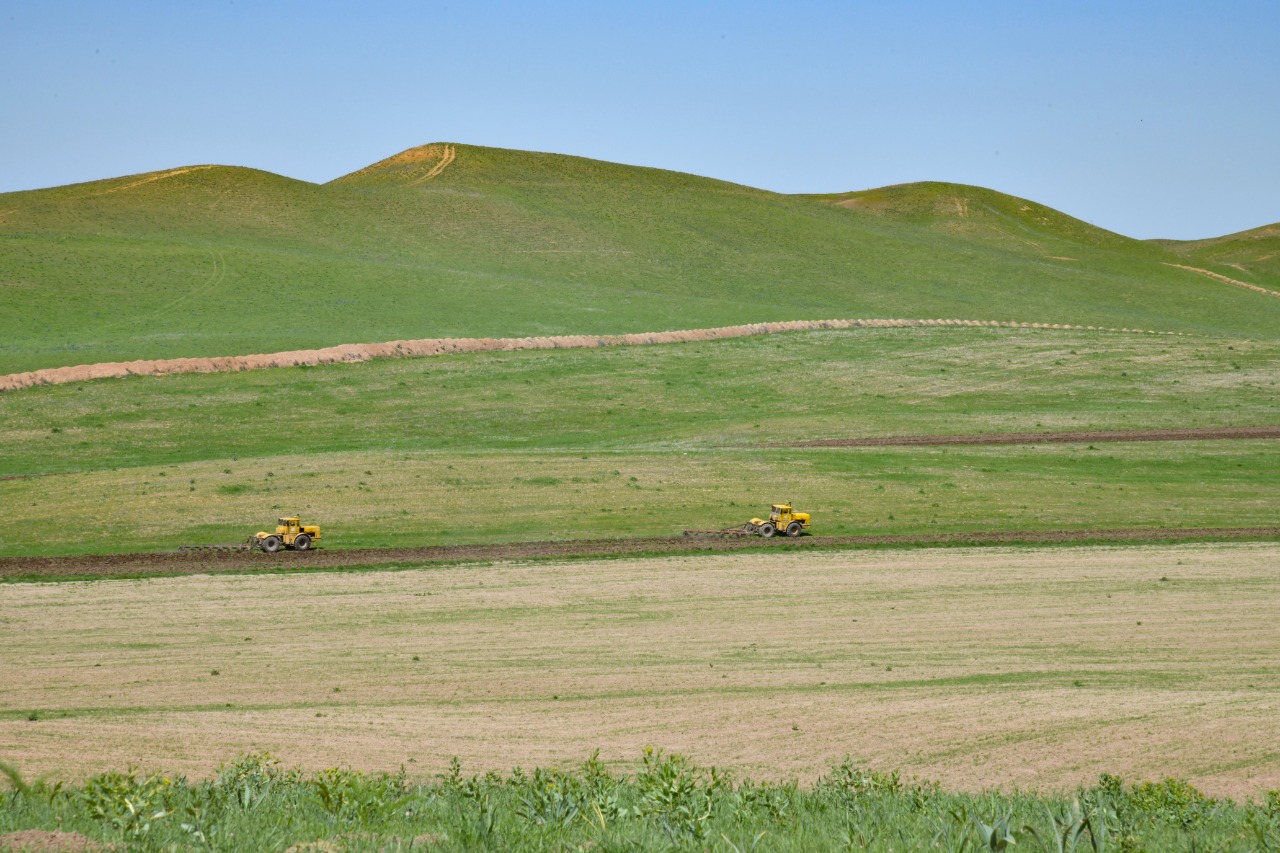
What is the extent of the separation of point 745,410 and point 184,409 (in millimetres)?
24584

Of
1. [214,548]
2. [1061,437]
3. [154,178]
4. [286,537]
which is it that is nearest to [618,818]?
[286,537]

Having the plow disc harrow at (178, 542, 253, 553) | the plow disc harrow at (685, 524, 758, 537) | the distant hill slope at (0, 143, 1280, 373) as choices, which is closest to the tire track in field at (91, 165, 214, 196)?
the distant hill slope at (0, 143, 1280, 373)

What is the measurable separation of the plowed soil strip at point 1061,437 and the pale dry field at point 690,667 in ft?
55.0

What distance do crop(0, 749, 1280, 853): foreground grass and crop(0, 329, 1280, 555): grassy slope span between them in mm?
24769

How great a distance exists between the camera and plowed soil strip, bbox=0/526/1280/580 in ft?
102

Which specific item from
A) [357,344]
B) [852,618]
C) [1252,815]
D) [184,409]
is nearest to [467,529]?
[852,618]

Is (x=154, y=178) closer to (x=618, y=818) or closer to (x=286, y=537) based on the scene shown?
(x=286, y=537)

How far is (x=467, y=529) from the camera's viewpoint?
35.7m

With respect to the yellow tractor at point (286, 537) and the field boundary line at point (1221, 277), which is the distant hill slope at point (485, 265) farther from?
the yellow tractor at point (286, 537)

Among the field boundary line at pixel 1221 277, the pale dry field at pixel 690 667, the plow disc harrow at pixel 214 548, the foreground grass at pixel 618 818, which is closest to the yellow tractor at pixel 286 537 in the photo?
the plow disc harrow at pixel 214 548

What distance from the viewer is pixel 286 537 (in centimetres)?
3294

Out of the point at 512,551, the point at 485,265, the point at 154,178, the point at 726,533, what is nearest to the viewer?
the point at 512,551

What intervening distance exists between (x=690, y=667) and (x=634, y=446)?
90.8 ft

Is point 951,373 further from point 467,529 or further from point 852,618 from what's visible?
point 852,618
